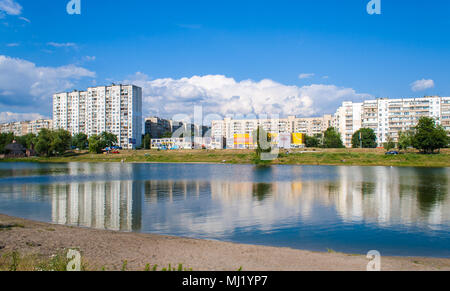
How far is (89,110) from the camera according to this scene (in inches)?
6102

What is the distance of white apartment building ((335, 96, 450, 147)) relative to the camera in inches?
4840

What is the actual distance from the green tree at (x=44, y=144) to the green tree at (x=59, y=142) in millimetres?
1240

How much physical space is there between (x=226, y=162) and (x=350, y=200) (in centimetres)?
6156

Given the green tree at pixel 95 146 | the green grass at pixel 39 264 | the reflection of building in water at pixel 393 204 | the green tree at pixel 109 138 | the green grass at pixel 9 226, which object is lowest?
the reflection of building in water at pixel 393 204

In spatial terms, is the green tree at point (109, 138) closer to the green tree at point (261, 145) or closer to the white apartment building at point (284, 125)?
the white apartment building at point (284, 125)

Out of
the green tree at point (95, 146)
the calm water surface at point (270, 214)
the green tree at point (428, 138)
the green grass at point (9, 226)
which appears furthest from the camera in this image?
the green tree at point (95, 146)

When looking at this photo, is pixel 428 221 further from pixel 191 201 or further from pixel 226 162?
pixel 226 162

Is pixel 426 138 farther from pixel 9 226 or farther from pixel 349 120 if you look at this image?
pixel 9 226

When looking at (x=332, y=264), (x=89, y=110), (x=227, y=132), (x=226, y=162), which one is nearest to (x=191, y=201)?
(x=332, y=264)

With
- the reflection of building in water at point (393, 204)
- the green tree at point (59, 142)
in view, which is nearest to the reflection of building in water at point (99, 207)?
the reflection of building in water at point (393, 204)

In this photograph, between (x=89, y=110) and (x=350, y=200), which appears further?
(x=89, y=110)

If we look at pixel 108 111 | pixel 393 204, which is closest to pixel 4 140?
pixel 108 111

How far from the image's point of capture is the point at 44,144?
105 meters

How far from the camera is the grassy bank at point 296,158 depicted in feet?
246
